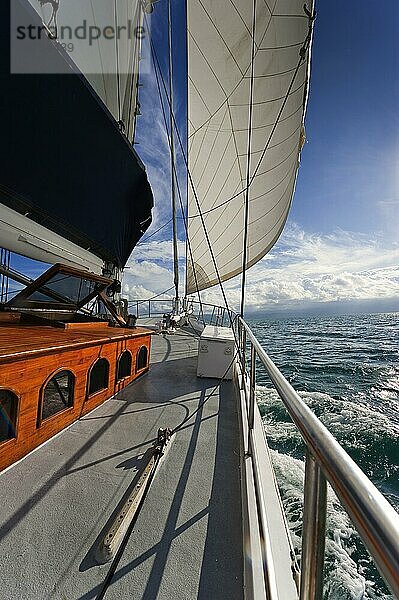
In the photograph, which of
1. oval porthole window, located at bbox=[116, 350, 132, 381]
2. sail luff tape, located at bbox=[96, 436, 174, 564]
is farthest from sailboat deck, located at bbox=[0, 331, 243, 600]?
oval porthole window, located at bbox=[116, 350, 132, 381]

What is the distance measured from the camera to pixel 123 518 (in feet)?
4.95

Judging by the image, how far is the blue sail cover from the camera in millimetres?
2527

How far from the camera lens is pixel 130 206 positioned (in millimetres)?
4801

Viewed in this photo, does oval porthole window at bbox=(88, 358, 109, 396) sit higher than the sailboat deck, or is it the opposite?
oval porthole window at bbox=(88, 358, 109, 396)

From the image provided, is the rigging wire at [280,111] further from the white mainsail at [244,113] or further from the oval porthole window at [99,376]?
the oval porthole window at [99,376]

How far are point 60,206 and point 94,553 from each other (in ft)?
9.94

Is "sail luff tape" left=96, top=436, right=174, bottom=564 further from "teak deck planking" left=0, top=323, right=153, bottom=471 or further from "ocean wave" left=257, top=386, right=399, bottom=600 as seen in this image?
"ocean wave" left=257, top=386, right=399, bottom=600

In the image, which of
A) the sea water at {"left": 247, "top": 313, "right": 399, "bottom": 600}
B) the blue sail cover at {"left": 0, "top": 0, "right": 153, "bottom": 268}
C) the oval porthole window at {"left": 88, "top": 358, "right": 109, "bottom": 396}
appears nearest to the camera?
the sea water at {"left": 247, "top": 313, "right": 399, "bottom": 600}

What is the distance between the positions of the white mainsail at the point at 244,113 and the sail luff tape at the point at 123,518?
3445 millimetres

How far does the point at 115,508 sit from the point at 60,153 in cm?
303

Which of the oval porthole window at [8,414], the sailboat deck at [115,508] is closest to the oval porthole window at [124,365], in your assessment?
the sailboat deck at [115,508]

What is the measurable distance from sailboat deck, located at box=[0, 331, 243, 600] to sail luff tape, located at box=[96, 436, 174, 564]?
4cm

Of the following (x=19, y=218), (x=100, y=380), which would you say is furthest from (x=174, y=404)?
(x=19, y=218)

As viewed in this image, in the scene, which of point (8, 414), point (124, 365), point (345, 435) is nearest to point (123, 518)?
point (8, 414)
